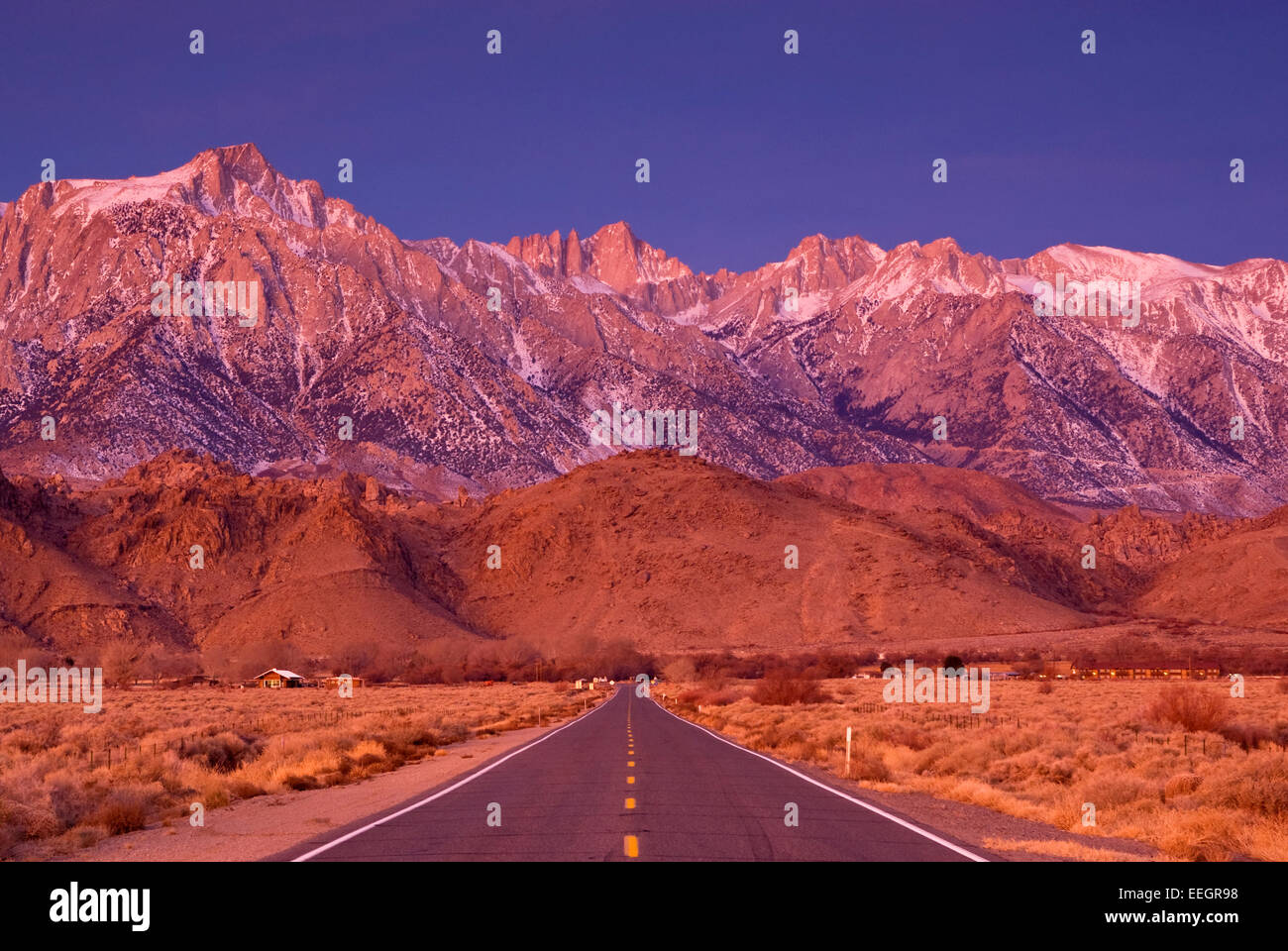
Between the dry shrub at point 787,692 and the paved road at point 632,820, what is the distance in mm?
27918

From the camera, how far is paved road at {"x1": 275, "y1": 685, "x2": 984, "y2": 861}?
1383cm

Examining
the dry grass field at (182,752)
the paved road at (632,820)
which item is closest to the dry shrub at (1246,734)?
the paved road at (632,820)

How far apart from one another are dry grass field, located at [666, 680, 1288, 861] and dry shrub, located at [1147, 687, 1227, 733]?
57 mm

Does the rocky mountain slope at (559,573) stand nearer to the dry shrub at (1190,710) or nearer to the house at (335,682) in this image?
the house at (335,682)

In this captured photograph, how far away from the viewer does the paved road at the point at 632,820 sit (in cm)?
1383

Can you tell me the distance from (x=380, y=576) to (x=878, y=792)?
4176 inches

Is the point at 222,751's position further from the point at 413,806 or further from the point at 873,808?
the point at 873,808

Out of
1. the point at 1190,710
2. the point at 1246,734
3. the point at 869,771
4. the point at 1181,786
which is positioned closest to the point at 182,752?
the point at 869,771

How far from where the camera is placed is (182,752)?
2955cm

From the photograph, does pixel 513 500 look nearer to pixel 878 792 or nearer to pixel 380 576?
pixel 380 576

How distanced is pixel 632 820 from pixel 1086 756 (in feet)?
47.7

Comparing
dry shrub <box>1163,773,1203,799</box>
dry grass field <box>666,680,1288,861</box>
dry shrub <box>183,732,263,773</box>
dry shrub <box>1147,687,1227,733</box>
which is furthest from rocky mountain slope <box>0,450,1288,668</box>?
dry shrub <box>1163,773,1203,799</box>

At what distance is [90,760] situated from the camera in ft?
90.0
